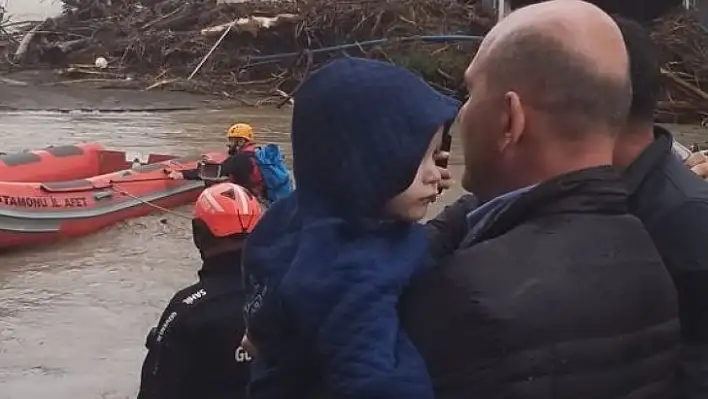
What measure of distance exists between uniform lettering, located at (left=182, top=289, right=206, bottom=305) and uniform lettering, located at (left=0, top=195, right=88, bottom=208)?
29.5 ft

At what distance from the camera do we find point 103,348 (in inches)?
344

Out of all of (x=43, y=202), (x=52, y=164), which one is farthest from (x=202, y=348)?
(x=52, y=164)

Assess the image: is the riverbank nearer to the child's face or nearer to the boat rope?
the boat rope

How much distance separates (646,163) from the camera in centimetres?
251

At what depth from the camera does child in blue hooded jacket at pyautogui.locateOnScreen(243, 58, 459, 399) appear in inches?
66.3

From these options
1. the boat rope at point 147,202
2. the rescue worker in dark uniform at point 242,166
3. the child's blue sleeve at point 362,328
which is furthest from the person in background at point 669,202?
the boat rope at point 147,202

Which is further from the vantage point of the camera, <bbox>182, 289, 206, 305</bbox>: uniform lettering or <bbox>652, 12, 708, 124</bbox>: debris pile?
<bbox>652, 12, 708, 124</bbox>: debris pile

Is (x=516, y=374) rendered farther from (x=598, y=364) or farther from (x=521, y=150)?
(x=521, y=150)

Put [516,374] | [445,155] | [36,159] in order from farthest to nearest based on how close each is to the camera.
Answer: [36,159] → [445,155] → [516,374]

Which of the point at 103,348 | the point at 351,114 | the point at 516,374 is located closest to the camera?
the point at 516,374

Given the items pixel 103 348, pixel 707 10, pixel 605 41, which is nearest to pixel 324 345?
pixel 605 41

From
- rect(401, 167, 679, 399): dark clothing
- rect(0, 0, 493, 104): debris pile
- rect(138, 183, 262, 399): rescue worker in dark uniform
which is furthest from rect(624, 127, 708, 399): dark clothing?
rect(0, 0, 493, 104): debris pile

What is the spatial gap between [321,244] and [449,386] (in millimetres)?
290

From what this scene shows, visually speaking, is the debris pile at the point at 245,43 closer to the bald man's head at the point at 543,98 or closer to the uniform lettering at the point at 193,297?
the uniform lettering at the point at 193,297
